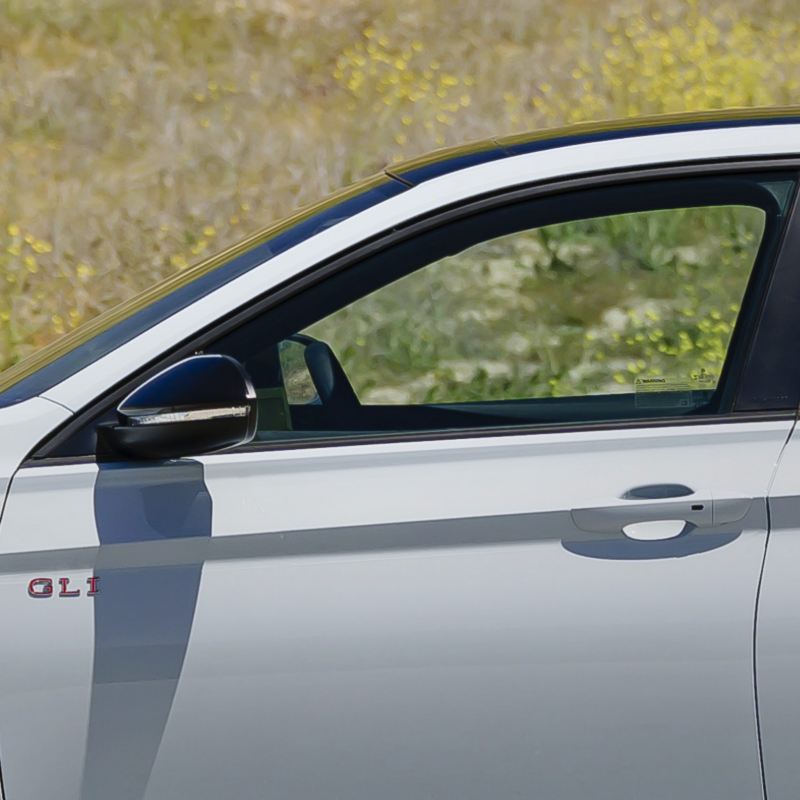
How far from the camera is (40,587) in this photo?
Answer: 2.15 meters

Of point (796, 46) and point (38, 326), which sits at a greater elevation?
point (796, 46)

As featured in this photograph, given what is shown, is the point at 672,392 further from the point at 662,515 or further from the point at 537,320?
the point at 537,320

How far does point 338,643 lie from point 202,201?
277 inches

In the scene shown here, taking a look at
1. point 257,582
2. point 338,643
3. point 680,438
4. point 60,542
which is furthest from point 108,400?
point 680,438

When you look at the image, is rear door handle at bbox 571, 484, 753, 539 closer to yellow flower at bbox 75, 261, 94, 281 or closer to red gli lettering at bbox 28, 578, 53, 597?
red gli lettering at bbox 28, 578, 53, 597

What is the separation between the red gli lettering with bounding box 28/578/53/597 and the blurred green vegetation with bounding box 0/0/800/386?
5.68 meters

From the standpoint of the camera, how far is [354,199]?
2.51m

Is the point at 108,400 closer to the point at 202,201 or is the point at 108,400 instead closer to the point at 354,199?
the point at 354,199

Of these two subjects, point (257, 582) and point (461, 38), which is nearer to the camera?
point (257, 582)

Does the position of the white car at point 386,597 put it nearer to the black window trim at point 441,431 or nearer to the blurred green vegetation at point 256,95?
the black window trim at point 441,431

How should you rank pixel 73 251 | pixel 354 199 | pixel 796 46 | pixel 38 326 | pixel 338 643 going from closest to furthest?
pixel 338 643
pixel 354 199
pixel 38 326
pixel 73 251
pixel 796 46

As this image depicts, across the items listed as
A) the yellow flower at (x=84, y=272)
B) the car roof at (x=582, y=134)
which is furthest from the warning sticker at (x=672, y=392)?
the yellow flower at (x=84, y=272)

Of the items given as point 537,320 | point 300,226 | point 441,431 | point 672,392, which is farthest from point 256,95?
point 441,431

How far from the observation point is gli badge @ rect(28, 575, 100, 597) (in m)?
2.14
